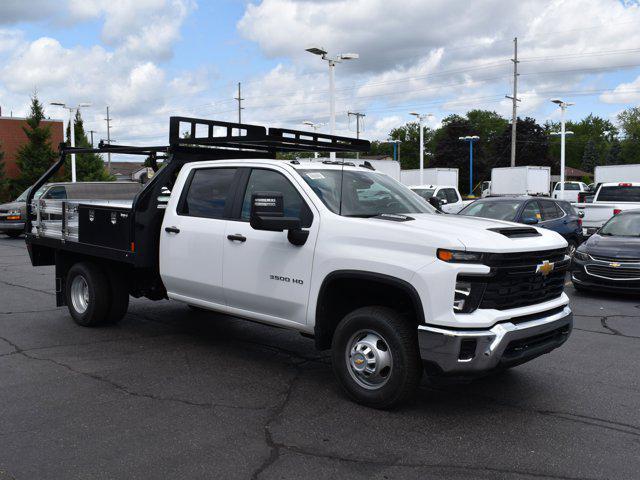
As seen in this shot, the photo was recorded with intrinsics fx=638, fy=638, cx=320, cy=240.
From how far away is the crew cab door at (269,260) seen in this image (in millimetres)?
5273

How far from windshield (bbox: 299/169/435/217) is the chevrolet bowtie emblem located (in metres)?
1.30

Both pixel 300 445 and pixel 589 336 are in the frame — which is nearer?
pixel 300 445

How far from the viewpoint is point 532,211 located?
13.7 meters

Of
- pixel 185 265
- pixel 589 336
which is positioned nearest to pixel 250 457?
pixel 185 265

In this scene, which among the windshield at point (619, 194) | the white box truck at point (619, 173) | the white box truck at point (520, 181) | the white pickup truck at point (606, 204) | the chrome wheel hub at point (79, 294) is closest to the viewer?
the chrome wheel hub at point (79, 294)

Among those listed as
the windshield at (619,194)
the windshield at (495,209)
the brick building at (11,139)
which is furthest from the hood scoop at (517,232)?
the brick building at (11,139)

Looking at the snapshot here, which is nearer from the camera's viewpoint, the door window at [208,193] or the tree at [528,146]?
the door window at [208,193]

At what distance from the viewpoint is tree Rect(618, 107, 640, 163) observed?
110 meters

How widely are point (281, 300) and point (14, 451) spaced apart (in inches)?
89.3

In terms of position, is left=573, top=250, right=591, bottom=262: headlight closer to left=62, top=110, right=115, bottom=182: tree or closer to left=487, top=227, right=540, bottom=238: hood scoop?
left=487, top=227, right=540, bottom=238: hood scoop

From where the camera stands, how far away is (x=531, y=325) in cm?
468

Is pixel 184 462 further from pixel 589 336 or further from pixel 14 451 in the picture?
pixel 589 336

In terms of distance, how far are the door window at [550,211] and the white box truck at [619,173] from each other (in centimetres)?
1426

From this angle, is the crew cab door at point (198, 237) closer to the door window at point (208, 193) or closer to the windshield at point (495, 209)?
the door window at point (208, 193)
